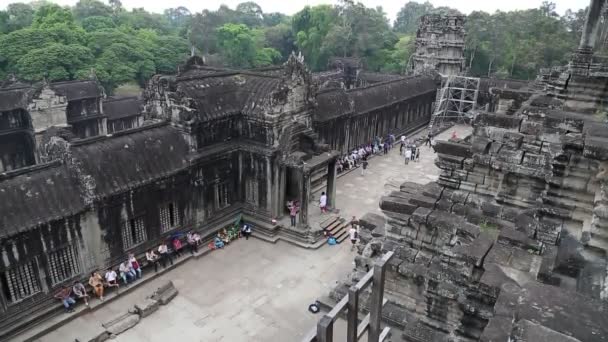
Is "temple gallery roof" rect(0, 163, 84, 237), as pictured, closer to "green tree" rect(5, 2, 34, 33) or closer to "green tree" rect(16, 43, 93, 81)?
"green tree" rect(16, 43, 93, 81)

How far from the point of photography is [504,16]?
6022 centimetres

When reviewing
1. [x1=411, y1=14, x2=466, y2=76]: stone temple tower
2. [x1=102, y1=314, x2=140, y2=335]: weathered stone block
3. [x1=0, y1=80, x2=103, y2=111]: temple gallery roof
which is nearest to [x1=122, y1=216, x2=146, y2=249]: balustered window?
[x1=102, y1=314, x2=140, y2=335]: weathered stone block

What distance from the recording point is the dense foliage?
157ft

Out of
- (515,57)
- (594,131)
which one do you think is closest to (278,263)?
(594,131)

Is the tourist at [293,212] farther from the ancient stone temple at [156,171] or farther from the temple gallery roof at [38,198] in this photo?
the temple gallery roof at [38,198]

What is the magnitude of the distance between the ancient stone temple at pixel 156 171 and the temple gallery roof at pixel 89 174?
0.12ft

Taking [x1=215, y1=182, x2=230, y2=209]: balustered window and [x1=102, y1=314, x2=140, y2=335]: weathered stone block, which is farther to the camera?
[x1=215, y1=182, x2=230, y2=209]: balustered window

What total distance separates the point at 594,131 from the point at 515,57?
1911 inches

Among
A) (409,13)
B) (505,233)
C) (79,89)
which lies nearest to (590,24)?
(505,233)

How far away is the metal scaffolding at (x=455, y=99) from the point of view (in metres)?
41.0

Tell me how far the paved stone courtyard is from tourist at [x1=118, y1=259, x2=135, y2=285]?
19.6 inches

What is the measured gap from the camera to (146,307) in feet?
46.5

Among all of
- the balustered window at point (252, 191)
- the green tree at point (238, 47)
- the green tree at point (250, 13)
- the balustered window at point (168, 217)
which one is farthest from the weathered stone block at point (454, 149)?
the green tree at point (250, 13)

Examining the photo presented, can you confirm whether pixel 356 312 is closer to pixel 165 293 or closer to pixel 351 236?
pixel 165 293
